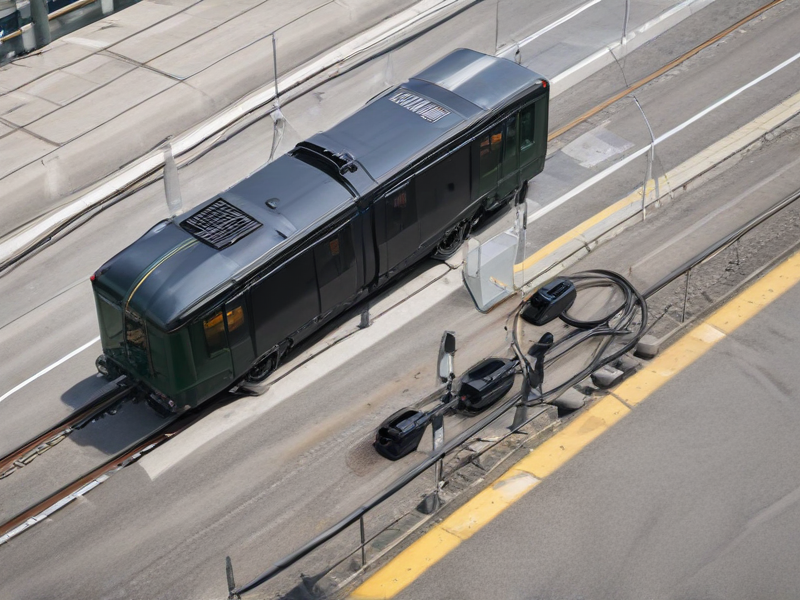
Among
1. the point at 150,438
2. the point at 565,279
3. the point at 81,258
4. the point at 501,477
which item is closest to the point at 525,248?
the point at 565,279

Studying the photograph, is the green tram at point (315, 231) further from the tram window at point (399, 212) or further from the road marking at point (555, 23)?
the road marking at point (555, 23)

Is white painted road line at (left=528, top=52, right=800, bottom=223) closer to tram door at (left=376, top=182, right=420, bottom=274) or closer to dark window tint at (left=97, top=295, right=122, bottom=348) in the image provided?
tram door at (left=376, top=182, right=420, bottom=274)

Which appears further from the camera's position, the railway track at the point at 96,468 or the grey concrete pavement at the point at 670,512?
the railway track at the point at 96,468

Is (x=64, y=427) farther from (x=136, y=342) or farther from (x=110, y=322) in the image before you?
(x=136, y=342)

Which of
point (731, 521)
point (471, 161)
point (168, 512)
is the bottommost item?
point (168, 512)

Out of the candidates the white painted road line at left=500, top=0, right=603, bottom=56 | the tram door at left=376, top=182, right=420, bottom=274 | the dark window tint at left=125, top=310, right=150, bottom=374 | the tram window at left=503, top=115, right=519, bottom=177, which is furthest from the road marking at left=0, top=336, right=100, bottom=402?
the white painted road line at left=500, top=0, right=603, bottom=56

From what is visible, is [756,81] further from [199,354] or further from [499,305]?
[199,354]

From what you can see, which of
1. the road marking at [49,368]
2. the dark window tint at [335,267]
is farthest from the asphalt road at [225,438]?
the dark window tint at [335,267]
